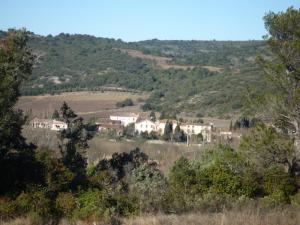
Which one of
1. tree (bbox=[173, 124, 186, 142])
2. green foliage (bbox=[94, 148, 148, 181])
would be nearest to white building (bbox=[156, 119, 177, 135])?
tree (bbox=[173, 124, 186, 142])

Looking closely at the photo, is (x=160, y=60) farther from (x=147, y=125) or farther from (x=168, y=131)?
(x=168, y=131)

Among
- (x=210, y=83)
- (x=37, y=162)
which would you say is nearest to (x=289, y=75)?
(x=37, y=162)

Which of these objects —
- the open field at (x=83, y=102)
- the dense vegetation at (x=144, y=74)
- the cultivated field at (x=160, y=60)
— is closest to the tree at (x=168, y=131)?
the dense vegetation at (x=144, y=74)

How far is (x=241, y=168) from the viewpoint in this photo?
484 inches

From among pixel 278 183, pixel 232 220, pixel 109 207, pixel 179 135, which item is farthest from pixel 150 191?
pixel 179 135

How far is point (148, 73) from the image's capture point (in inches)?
4382

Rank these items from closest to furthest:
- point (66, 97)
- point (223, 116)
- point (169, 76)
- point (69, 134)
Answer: point (69, 134), point (223, 116), point (66, 97), point (169, 76)

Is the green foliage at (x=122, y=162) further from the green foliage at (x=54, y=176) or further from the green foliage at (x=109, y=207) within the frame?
the green foliage at (x=109, y=207)

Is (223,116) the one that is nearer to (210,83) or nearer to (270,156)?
(210,83)

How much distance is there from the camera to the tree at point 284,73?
38.8ft

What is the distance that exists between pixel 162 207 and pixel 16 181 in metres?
5.45

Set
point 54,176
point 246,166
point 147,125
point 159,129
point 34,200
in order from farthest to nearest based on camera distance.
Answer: point 147,125 < point 159,129 < point 54,176 < point 246,166 < point 34,200

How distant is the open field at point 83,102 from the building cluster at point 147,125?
388cm

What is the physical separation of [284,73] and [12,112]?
740 cm
